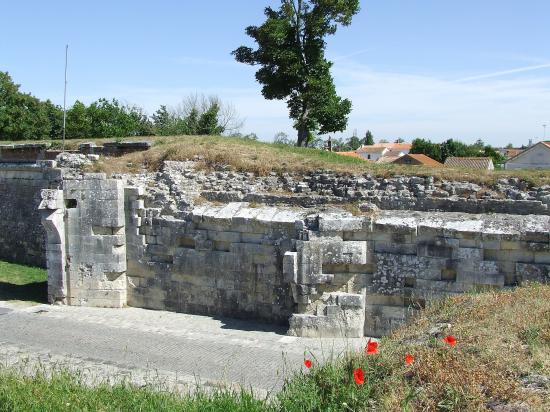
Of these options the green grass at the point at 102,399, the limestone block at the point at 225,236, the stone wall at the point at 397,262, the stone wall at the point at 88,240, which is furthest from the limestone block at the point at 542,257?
the stone wall at the point at 88,240

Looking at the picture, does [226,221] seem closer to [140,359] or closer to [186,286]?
[186,286]

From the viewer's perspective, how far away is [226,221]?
35.2ft

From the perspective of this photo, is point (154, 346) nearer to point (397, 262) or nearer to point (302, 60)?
point (397, 262)

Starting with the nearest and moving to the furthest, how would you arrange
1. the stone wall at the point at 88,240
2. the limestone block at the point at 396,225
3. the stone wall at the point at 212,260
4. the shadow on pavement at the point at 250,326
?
1. the limestone block at the point at 396,225
2. the shadow on pavement at the point at 250,326
3. the stone wall at the point at 212,260
4. the stone wall at the point at 88,240

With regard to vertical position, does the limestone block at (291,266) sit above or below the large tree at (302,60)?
below

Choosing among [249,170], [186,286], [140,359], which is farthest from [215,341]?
[249,170]

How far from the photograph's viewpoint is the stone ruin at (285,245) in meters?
9.09

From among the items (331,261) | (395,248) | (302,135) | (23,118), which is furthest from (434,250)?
(23,118)

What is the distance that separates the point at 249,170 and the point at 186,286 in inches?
→ 117

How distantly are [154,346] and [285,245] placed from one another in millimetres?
2889

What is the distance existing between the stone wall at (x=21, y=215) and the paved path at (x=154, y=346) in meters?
5.52

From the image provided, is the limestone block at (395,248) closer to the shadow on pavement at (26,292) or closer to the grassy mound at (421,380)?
the grassy mound at (421,380)

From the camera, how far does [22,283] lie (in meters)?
14.1

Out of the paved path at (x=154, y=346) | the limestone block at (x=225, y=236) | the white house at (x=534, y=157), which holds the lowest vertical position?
the paved path at (x=154, y=346)
